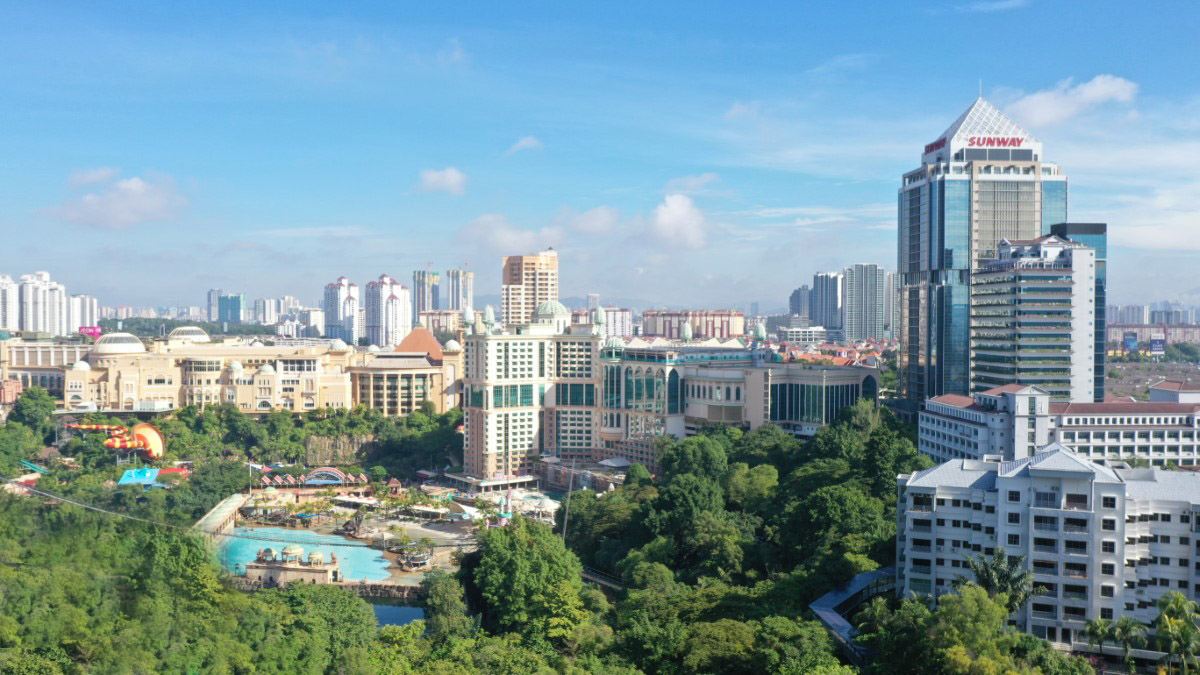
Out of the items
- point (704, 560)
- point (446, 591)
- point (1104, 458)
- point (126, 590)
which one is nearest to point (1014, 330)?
point (1104, 458)

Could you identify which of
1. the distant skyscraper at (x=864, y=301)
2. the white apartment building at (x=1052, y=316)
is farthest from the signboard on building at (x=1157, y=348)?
the white apartment building at (x=1052, y=316)

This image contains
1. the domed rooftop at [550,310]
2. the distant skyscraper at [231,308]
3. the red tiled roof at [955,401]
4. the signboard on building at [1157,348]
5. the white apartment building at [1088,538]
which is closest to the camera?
the white apartment building at [1088,538]

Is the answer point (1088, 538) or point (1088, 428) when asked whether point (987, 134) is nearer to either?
point (1088, 428)

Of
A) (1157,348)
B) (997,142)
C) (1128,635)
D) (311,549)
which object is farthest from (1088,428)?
(1157,348)

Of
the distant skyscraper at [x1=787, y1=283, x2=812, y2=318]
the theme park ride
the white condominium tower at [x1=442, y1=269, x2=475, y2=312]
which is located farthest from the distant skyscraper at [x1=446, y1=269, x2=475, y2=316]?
the theme park ride

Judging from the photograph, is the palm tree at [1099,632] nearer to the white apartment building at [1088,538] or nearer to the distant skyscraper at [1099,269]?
the white apartment building at [1088,538]

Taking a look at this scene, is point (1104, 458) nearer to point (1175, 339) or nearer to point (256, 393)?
point (256, 393)
